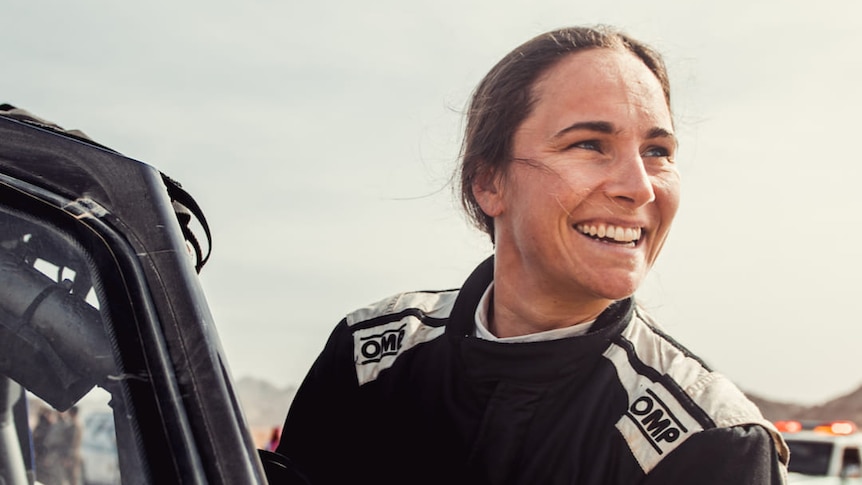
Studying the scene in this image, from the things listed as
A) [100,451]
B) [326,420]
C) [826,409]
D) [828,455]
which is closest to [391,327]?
[326,420]

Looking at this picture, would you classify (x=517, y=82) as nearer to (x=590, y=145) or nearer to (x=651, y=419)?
(x=590, y=145)

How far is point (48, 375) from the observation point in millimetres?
1209

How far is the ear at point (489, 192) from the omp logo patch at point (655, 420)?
696 millimetres

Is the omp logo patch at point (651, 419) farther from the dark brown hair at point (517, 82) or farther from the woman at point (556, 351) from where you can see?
the dark brown hair at point (517, 82)

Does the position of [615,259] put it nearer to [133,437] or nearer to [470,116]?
[470,116]

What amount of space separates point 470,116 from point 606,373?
98cm

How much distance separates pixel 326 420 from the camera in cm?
235

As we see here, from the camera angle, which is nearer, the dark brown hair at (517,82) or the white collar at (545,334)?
the white collar at (545,334)

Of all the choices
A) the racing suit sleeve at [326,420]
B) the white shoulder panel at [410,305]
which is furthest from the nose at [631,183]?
the racing suit sleeve at [326,420]

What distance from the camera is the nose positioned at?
6.83 feet

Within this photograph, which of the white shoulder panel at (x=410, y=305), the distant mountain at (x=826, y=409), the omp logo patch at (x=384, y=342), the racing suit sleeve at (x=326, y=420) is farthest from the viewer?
the distant mountain at (x=826, y=409)

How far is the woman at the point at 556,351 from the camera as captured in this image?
193 centimetres

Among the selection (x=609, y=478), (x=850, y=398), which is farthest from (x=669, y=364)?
(x=850, y=398)

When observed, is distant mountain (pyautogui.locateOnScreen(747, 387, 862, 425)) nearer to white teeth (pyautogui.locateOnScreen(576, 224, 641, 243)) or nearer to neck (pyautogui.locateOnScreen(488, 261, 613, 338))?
neck (pyautogui.locateOnScreen(488, 261, 613, 338))
